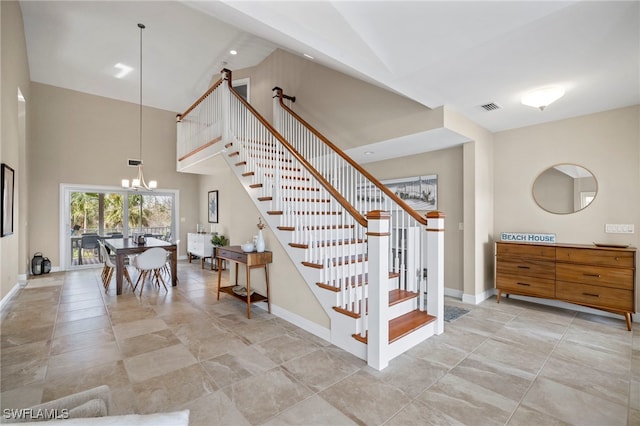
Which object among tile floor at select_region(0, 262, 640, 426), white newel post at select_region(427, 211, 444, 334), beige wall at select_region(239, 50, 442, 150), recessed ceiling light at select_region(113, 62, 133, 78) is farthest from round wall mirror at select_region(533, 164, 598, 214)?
recessed ceiling light at select_region(113, 62, 133, 78)

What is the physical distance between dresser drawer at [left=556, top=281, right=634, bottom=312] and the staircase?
1768 mm

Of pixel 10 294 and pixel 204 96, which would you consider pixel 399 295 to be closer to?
pixel 204 96

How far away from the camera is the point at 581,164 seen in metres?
3.93

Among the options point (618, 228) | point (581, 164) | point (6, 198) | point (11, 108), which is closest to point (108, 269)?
point (6, 198)

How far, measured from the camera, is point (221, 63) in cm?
710

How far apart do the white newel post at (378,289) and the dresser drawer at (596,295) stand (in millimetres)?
2840

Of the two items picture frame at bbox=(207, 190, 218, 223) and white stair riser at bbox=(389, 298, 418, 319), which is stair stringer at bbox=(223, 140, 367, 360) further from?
picture frame at bbox=(207, 190, 218, 223)

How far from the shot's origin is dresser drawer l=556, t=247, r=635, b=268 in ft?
11.0

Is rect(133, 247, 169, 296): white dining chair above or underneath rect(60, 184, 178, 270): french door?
underneath

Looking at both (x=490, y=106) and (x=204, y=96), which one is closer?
(x=490, y=106)

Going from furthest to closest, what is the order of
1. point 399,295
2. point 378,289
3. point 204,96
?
point 204,96
point 399,295
point 378,289

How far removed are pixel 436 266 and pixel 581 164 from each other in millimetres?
2706

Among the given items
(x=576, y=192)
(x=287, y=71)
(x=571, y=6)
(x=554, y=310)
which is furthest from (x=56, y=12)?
(x=554, y=310)

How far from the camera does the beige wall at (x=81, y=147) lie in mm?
6688
